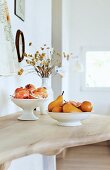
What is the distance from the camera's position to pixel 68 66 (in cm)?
510

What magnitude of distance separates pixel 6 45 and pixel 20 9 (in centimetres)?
51

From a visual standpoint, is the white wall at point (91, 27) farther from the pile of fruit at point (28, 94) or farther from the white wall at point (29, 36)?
the pile of fruit at point (28, 94)

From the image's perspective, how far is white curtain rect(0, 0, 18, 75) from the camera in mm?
1677

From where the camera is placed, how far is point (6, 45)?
1.75 m

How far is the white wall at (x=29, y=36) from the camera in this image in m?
1.86

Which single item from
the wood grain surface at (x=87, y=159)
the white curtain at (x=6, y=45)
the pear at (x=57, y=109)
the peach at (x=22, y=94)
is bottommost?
the wood grain surface at (x=87, y=159)

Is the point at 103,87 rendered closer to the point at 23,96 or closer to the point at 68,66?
the point at 68,66

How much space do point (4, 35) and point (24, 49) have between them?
51 cm

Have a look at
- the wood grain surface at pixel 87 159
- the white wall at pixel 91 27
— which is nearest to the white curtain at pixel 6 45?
the wood grain surface at pixel 87 159

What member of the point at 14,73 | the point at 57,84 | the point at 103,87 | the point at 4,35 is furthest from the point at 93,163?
the point at 4,35

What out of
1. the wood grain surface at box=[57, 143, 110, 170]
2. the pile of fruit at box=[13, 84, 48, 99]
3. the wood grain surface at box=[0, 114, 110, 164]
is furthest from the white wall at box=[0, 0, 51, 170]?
the wood grain surface at box=[57, 143, 110, 170]

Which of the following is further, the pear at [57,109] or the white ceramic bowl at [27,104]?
the white ceramic bowl at [27,104]

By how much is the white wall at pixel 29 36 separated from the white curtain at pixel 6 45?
82 mm

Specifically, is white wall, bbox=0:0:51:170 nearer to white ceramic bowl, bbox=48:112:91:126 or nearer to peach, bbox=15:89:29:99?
peach, bbox=15:89:29:99
